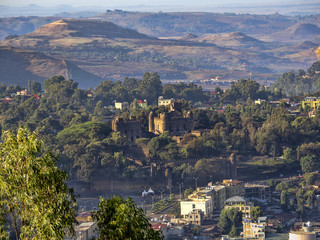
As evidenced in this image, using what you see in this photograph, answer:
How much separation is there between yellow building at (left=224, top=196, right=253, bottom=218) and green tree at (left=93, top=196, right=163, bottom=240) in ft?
131

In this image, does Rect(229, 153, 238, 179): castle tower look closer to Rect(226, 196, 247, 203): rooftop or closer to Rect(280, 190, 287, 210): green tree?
Rect(280, 190, 287, 210): green tree

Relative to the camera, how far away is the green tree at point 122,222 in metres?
16.5

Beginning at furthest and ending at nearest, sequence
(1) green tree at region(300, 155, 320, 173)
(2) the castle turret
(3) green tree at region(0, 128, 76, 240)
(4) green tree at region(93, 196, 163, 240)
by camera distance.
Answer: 1. (2) the castle turret
2. (1) green tree at region(300, 155, 320, 173)
3. (4) green tree at region(93, 196, 163, 240)
4. (3) green tree at region(0, 128, 76, 240)

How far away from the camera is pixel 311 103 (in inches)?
4131

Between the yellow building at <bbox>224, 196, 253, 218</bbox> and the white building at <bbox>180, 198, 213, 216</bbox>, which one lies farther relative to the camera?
the white building at <bbox>180, 198, 213, 216</bbox>

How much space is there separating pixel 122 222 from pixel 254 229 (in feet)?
118

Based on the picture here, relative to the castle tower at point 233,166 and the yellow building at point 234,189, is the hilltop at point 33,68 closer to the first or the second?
the castle tower at point 233,166

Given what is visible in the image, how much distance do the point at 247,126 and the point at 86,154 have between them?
18.0m

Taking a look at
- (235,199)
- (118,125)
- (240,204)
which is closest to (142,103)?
(118,125)

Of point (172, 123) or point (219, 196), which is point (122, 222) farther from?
point (172, 123)

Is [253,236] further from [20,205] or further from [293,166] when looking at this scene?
[20,205]

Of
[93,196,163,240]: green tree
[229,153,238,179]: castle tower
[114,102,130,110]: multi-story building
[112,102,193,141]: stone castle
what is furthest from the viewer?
[114,102,130,110]: multi-story building

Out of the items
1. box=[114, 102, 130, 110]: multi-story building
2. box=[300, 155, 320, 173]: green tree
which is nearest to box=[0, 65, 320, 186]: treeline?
box=[114, 102, 130, 110]: multi-story building

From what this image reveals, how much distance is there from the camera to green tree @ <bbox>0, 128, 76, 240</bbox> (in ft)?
53.1
